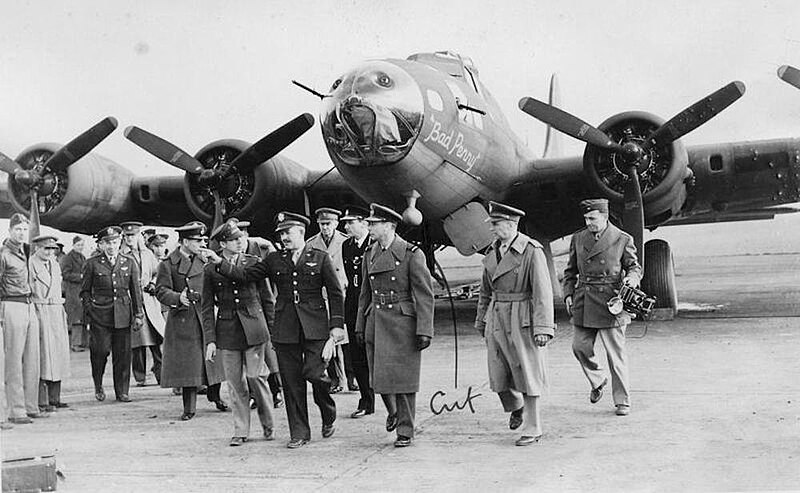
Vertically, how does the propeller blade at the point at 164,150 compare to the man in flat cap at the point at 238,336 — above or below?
above

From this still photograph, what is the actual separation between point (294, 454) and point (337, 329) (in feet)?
3.28

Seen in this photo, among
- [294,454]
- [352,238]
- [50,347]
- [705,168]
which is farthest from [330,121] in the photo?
[705,168]

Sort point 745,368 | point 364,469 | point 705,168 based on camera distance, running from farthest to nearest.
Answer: point 705,168, point 745,368, point 364,469

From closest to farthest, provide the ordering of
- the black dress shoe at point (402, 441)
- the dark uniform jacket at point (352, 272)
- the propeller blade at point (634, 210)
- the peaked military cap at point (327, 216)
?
the black dress shoe at point (402, 441) < the dark uniform jacket at point (352, 272) < the peaked military cap at point (327, 216) < the propeller blade at point (634, 210)

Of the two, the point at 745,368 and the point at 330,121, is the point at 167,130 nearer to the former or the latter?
the point at 330,121

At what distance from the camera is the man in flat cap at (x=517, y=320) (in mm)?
6125

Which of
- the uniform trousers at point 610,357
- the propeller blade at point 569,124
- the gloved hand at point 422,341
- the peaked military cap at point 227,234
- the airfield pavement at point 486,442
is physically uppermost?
the propeller blade at point 569,124

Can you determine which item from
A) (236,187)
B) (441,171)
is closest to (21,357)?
(441,171)

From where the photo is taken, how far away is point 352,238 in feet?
26.2

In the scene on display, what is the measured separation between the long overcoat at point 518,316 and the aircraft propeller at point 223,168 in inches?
280

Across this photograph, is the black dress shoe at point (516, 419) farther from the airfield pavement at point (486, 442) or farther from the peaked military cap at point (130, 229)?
the peaked military cap at point (130, 229)

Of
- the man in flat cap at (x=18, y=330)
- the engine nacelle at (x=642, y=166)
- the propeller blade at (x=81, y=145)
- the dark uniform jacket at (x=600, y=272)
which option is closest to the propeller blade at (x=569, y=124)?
the engine nacelle at (x=642, y=166)

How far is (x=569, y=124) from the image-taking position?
469 inches

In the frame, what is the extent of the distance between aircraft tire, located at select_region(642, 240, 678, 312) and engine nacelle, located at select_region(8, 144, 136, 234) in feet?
32.3
